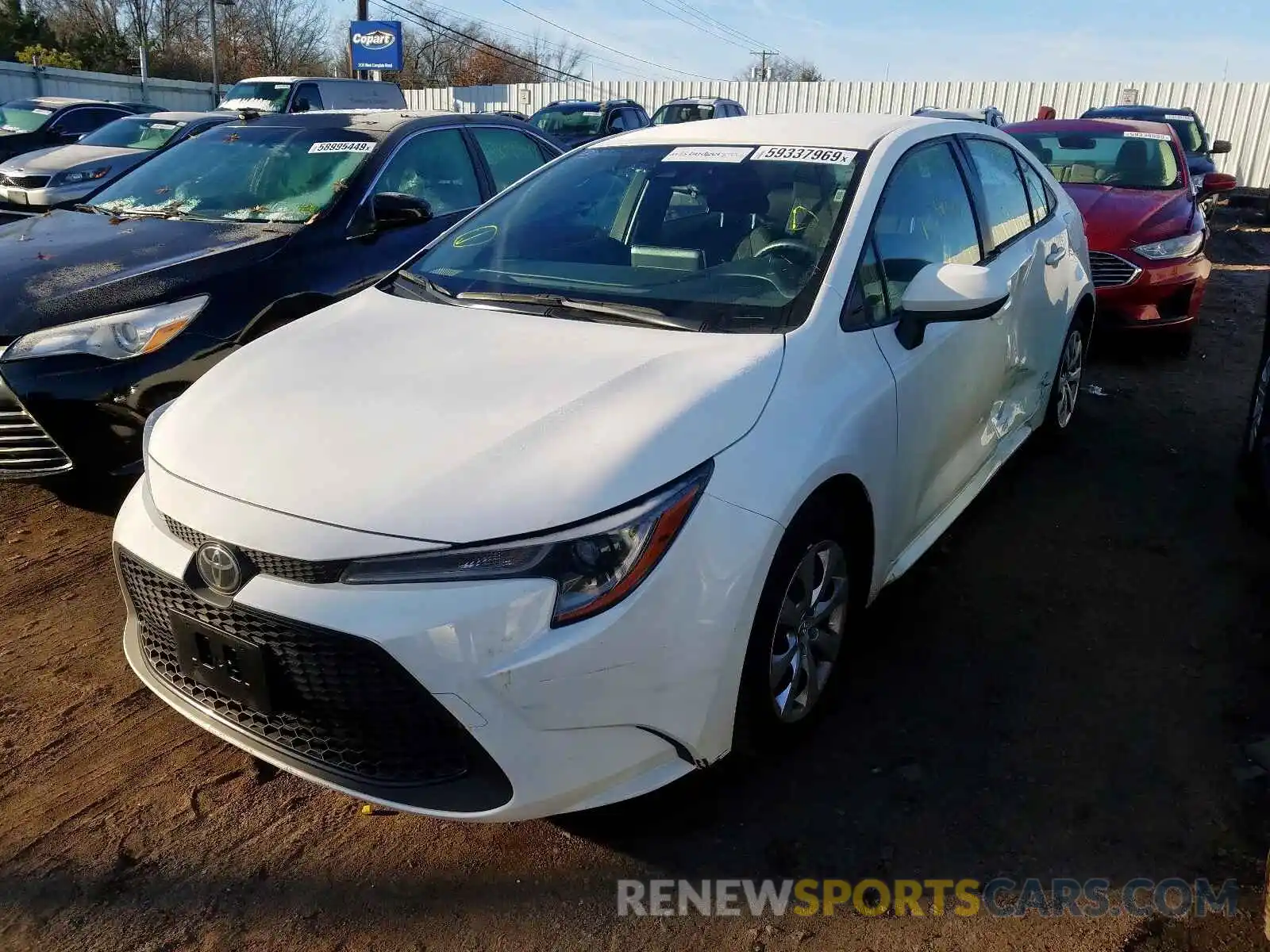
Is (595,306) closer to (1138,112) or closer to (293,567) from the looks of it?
(293,567)

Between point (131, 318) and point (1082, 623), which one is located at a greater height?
point (131, 318)

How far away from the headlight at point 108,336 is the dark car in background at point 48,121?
13420 mm

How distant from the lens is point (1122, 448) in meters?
5.27

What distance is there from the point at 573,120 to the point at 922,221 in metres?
14.7

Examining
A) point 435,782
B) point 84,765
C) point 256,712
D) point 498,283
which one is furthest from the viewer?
point 498,283

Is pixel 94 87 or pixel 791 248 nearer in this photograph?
pixel 791 248

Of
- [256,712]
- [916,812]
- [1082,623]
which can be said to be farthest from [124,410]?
[1082,623]

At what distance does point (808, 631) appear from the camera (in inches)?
104

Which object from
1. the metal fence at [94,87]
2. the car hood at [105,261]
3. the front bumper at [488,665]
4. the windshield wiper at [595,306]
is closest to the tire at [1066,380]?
Answer: the windshield wiper at [595,306]

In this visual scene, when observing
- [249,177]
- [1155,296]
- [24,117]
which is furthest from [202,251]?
[24,117]

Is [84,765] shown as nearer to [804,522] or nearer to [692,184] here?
[804,522]

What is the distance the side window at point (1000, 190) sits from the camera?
12.8 ft

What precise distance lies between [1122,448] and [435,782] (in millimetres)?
4499

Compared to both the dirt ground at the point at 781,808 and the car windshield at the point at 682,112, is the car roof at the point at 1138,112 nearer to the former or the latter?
the car windshield at the point at 682,112
